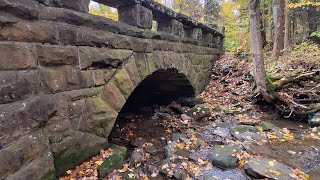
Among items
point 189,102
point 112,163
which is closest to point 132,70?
point 112,163

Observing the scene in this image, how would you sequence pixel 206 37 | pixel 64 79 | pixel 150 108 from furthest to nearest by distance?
pixel 206 37 → pixel 150 108 → pixel 64 79

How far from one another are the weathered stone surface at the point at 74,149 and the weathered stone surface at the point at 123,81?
809 mm

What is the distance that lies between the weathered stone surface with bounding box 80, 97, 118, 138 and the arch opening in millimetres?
1368

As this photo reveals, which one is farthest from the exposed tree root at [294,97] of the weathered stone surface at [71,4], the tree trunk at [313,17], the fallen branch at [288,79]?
the tree trunk at [313,17]

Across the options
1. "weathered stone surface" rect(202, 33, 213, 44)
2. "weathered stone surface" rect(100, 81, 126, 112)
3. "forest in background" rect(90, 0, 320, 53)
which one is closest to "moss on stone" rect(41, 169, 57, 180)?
"weathered stone surface" rect(100, 81, 126, 112)

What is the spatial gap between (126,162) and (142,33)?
220cm

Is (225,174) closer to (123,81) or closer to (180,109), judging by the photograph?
(123,81)

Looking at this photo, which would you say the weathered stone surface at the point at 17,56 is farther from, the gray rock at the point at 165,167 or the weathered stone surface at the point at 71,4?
the gray rock at the point at 165,167

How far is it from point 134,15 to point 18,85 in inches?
89.1

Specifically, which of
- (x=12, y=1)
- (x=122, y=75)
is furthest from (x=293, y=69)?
(x=12, y=1)

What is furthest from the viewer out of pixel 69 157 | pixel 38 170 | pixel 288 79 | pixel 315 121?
pixel 288 79

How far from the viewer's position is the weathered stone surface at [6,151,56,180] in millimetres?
2119

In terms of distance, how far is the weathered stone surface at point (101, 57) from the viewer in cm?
288

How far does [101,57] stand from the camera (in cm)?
312
